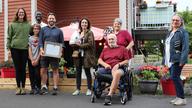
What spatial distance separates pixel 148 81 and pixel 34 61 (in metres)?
2.51

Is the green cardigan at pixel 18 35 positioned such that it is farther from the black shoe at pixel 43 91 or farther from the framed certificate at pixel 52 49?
the black shoe at pixel 43 91

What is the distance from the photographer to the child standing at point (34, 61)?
8.40 meters

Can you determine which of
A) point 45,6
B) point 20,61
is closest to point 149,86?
point 20,61

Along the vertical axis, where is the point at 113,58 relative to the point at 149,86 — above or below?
above

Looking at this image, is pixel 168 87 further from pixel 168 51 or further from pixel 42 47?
pixel 42 47

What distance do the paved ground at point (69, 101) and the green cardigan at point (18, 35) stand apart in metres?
1.06

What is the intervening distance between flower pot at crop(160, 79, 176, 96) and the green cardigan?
3.04 m

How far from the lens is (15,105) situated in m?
7.16

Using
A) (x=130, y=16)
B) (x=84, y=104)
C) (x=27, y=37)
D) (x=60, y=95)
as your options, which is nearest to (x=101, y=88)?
(x=84, y=104)

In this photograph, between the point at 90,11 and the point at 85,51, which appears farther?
the point at 90,11

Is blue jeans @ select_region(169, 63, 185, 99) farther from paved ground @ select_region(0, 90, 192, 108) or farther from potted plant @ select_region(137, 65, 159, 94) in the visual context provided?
A: potted plant @ select_region(137, 65, 159, 94)

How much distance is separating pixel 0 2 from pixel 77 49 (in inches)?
245

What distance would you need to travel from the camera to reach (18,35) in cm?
839

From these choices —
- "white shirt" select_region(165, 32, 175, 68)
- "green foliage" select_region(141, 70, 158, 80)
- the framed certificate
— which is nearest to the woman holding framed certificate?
the framed certificate
